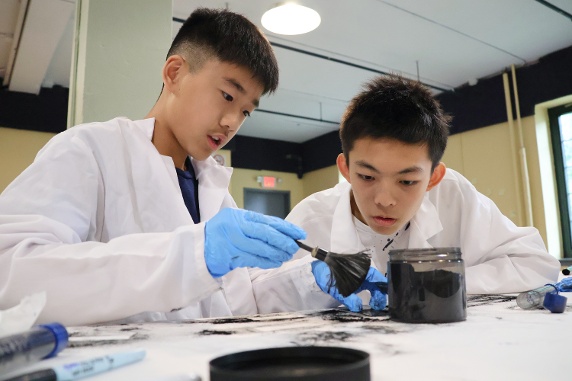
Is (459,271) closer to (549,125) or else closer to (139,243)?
(139,243)

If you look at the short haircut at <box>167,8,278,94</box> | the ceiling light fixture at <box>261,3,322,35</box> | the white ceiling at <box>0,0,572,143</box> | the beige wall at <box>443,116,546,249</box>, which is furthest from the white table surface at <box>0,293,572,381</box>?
the beige wall at <box>443,116,546,249</box>

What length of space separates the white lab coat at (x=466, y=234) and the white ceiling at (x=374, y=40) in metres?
1.78

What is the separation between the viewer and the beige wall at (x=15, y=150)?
14.9ft

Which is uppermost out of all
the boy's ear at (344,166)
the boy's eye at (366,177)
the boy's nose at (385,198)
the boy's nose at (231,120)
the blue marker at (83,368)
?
the boy's nose at (231,120)

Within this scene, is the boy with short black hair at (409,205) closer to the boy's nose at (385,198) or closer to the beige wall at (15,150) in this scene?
the boy's nose at (385,198)

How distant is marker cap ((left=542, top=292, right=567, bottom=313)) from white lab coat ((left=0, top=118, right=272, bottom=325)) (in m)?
0.65

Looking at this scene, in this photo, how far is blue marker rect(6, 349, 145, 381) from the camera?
17.2 inches

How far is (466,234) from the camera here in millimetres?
1560

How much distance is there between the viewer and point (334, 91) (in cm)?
515

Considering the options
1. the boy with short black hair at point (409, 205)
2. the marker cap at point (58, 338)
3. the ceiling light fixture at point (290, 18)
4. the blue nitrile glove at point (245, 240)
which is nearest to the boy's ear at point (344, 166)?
the boy with short black hair at point (409, 205)

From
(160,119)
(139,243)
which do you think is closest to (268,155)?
(160,119)

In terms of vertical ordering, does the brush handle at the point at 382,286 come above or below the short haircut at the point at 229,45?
below

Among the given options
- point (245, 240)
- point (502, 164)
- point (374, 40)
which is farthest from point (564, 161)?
point (245, 240)

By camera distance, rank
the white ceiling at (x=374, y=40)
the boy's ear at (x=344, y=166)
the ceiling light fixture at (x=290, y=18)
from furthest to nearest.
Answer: the white ceiling at (x=374, y=40) < the ceiling light fixture at (x=290, y=18) < the boy's ear at (x=344, y=166)
